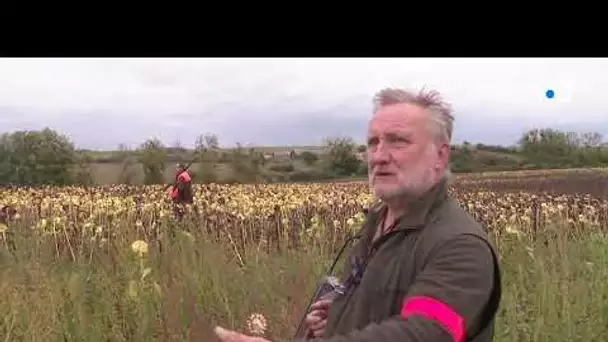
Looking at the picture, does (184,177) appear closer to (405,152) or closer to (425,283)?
(405,152)

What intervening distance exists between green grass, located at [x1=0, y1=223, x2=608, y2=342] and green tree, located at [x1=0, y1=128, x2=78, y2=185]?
595 mm

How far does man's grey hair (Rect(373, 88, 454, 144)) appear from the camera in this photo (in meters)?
1.63

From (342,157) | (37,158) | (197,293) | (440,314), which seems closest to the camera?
(440,314)

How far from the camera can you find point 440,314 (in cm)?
137

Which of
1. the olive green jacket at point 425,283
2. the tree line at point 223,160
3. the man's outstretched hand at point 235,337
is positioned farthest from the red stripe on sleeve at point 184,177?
the man's outstretched hand at point 235,337

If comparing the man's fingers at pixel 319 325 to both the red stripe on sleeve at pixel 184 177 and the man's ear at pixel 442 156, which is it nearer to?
the man's ear at pixel 442 156

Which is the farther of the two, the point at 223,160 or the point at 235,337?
the point at 223,160

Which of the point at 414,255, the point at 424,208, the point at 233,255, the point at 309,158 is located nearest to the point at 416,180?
the point at 424,208

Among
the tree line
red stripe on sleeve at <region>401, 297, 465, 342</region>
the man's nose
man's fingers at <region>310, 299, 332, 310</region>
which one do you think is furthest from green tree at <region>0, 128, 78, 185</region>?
red stripe on sleeve at <region>401, 297, 465, 342</region>

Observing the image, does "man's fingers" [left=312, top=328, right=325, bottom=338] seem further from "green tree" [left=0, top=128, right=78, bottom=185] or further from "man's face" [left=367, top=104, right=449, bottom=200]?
"green tree" [left=0, top=128, right=78, bottom=185]

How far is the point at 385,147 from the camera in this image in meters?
1.65

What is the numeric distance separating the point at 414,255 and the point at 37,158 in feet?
12.8
